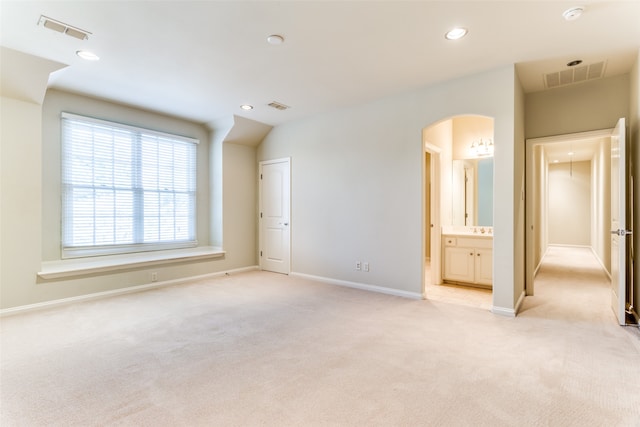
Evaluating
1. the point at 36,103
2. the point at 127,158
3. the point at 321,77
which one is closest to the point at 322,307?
the point at 321,77

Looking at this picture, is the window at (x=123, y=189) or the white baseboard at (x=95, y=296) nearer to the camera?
the white baseboard at (x=95, y=296)

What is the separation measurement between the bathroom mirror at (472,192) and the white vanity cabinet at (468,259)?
19.3 inches

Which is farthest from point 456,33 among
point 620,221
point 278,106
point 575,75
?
point 278,106

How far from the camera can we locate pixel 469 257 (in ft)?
16.1

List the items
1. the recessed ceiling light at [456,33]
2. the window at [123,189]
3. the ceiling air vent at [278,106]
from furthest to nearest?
the ceiling air vent at [278,106], the window at [123,189], the recessed ceiling light at [456,33]

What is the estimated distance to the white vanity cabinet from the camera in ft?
15.5

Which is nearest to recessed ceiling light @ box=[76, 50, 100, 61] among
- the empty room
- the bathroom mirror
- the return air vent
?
the empty room

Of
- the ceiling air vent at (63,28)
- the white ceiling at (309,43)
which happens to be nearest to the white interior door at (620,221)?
the white ceiling at (309,43)

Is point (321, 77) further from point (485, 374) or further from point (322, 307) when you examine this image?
point (485, 374)

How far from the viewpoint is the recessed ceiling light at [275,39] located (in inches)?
114

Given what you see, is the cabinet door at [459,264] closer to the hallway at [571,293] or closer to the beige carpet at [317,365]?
the hallway at [571,293]

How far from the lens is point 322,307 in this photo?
391cm

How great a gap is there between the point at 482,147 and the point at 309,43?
3.67 metres

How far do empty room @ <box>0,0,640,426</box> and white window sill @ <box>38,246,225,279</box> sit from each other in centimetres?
4
